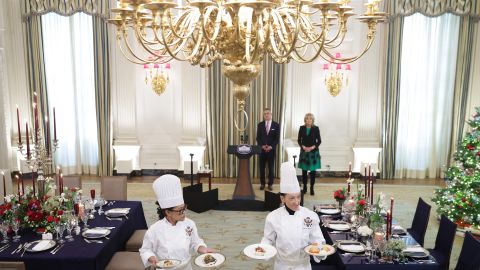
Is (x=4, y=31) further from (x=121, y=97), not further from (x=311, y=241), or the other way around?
(x=311, y=241)

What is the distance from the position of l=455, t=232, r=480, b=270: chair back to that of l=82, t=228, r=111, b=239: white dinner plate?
312cm

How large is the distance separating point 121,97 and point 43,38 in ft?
6.38

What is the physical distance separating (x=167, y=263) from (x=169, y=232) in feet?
0.73

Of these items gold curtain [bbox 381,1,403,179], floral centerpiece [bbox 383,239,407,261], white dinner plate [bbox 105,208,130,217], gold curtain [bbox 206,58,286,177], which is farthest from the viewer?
gold curtain [bbox 206,58,286,177]

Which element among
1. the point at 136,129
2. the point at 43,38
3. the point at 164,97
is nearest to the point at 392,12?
the point at 164,97

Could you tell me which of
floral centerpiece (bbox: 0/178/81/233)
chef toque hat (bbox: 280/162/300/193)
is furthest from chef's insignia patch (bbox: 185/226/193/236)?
floral centerpiece (bbox: 0/178/81/233)

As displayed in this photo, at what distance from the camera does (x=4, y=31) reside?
836 centimetres

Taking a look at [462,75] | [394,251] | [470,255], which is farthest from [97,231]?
[462,75]

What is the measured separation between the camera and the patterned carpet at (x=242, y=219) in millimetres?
5179

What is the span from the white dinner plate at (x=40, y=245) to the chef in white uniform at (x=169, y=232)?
3.87 ft

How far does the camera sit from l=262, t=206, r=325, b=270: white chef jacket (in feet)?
10.2

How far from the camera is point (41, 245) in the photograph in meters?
3.71

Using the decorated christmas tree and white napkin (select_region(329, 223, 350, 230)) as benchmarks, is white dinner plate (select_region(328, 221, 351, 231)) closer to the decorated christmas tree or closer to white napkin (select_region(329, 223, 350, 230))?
white napkin (select_region(329, 223, 350, 230))

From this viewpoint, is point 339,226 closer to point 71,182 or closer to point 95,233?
point 95,233
